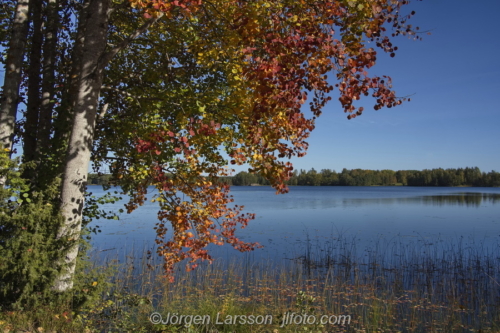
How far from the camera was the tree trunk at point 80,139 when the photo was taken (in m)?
5.20

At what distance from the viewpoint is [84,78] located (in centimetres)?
537

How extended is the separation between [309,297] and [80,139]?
12.9 feet

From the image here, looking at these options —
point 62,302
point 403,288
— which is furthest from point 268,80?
point 403,288

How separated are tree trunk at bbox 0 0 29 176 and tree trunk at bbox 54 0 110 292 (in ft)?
5.86

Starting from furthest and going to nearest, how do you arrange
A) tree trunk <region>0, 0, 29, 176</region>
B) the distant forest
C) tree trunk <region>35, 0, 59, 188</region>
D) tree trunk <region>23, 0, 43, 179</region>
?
the distant forest
tree trunk <region>23, 0, 43, 179</region>
tree trunk <region>35, 0, 59, 188</region>
tree trunk <region>0, 0, 29, 176</region>

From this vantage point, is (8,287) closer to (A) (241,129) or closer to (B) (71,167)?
(B) (71,167)

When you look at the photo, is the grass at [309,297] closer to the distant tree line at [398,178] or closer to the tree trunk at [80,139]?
the tree trunk at [80,139]

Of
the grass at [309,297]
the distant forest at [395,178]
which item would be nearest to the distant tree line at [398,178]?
the distant forest at [395,178]

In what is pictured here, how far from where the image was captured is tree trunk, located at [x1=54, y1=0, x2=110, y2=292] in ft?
17.0

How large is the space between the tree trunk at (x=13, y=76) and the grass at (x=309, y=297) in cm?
281

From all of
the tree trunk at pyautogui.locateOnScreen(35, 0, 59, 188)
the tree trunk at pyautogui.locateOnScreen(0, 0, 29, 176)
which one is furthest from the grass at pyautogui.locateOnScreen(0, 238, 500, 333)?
the tree trunk at pyautogui.locateOnScreen(0, 0, 29, 176)

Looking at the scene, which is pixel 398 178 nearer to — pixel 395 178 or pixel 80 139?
pixel 395 178

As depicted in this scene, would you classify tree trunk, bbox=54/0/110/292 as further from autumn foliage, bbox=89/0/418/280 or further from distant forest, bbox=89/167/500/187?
distant forest, bbox=89/167/500/187

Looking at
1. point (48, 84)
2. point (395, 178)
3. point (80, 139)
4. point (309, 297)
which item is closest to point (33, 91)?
point (48, 84)
